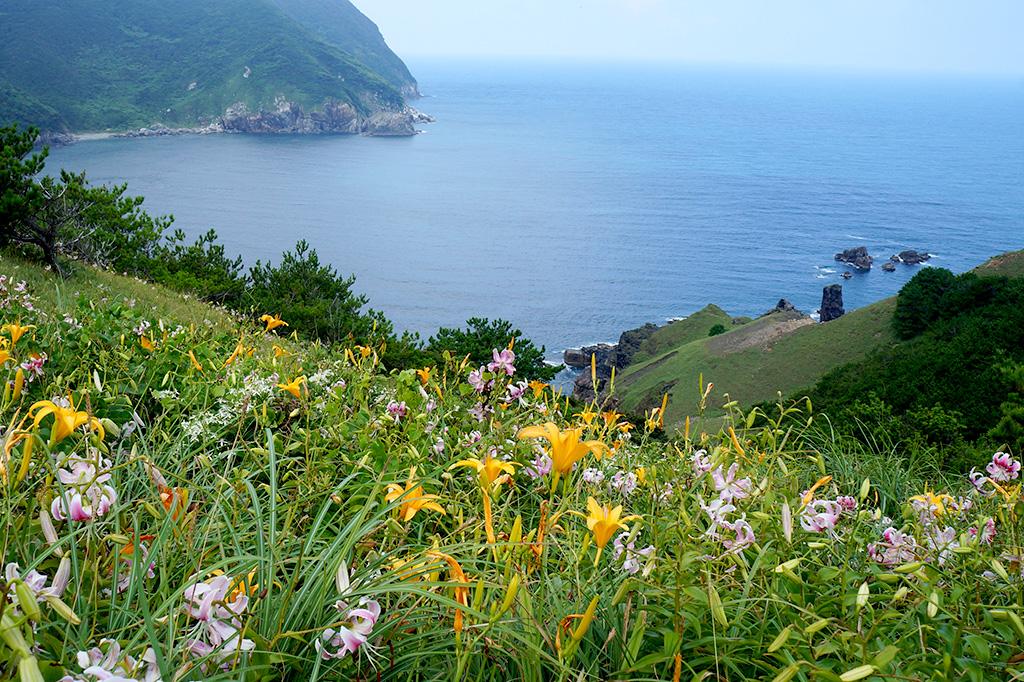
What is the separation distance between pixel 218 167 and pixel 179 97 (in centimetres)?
4927

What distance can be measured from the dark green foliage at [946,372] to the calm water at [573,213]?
32659 millimetres

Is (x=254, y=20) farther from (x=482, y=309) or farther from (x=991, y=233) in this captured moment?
(x=991, y=233)

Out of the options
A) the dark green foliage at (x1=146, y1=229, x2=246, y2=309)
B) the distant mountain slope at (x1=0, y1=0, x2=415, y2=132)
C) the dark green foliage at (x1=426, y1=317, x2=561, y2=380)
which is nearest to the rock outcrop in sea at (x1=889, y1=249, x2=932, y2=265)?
the dark green foliage at (x1=426, y1=317, x2=561, y2=380)

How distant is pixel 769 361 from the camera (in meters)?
47.8

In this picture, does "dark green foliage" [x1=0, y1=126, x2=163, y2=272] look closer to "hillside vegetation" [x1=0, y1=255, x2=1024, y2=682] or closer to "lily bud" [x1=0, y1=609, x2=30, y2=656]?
"hillside vegetation" [x1=0, y1=255, x2=1024, y2=682]

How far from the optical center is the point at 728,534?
2.60 meters

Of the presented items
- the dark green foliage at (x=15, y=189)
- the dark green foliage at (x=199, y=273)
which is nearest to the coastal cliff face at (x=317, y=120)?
the dark green foliage at (x=199, y=273)

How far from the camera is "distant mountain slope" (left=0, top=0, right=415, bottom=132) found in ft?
454

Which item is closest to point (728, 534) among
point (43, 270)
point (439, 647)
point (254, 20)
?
point (439, 647)

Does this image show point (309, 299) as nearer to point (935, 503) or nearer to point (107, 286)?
point (107, 286)

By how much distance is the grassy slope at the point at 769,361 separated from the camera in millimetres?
42281

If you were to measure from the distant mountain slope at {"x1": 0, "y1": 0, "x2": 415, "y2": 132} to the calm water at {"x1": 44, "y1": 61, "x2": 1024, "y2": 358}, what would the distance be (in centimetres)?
1111

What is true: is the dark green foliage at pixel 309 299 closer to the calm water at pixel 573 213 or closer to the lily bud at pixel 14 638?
the lily bud at pixel 14 638

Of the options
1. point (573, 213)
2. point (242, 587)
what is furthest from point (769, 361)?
point (573, 213)
